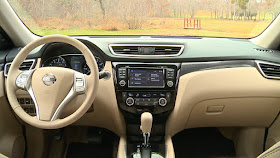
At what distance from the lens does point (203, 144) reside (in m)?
3.05

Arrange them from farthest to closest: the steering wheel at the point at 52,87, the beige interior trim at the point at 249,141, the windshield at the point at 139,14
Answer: the beige interior trim at the point at 249,141 → the windshield at the point at 139,14 → the steering wheel at the point at 52,87

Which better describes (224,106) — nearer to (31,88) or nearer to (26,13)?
(31,88)

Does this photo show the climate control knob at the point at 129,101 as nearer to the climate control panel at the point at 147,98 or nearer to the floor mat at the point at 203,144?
the climate control panel at the point at 147,98

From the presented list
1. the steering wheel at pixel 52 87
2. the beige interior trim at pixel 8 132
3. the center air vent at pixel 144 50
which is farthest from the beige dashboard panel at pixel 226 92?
the beige interior trim at pixel 8 132

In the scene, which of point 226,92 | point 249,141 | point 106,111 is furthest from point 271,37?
point 106,111

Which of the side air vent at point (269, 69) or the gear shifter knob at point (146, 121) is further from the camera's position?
the side air vent at point (269, 69)

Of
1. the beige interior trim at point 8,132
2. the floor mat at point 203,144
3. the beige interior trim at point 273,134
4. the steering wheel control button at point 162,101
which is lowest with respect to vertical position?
the floor mat at point 203,144

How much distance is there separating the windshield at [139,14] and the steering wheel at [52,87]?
84 centimetres

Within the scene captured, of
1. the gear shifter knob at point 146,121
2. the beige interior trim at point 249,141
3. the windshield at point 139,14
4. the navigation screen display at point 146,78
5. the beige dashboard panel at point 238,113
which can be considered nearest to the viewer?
the gear shifter knob at point 146,121

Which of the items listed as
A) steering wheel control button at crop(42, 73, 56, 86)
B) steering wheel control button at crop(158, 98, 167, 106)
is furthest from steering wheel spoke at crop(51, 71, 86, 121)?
steering wheel control button at crop(158, 98, 167, 106)

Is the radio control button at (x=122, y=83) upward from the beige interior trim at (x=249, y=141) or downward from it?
upward

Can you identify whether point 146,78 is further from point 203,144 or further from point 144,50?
point 203,144

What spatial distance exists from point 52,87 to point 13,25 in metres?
1.03

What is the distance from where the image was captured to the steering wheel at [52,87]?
1773mm
